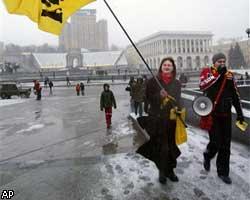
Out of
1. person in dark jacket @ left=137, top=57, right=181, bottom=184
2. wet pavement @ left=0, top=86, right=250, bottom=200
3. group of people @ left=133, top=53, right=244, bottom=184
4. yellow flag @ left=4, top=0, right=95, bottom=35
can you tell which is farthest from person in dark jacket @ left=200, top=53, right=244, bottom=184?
yellow flag @ left=4, top=0, right=95, bottom=35

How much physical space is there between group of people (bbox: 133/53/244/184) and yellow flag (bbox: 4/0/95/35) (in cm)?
168

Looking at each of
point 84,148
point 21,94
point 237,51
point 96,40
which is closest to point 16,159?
point 84,148

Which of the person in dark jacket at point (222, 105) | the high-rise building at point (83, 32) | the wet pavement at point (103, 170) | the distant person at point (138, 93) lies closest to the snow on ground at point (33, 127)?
the wet pavement at point (103, 170)

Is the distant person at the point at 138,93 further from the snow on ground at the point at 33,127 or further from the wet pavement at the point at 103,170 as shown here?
the snow on ground at the point at 33,127

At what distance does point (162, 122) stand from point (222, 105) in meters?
0.90

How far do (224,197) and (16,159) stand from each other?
4.63 meters

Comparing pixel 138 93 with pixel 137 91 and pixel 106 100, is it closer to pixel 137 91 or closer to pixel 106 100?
pixel 137 91

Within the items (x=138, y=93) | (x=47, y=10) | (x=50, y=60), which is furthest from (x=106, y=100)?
(x=50, y=60)

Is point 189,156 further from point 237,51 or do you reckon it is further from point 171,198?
point 237,51

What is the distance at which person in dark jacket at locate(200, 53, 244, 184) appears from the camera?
15.9 ft

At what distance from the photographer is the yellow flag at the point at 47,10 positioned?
5062mm

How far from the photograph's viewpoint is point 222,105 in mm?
4832

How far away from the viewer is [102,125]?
37.8 ft

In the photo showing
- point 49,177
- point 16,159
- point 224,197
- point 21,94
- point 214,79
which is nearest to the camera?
point 224,197
